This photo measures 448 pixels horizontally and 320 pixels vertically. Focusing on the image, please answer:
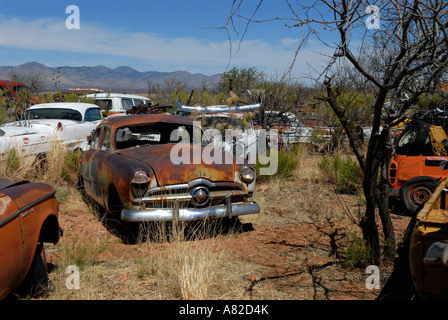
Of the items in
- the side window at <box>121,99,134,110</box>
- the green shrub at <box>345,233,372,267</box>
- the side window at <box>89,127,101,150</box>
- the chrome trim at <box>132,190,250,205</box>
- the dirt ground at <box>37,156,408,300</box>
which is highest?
the side window at <box>121,99,134,110</box>

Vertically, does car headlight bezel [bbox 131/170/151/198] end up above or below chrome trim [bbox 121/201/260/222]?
above

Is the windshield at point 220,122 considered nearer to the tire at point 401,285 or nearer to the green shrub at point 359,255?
the green shrub at point 359,255

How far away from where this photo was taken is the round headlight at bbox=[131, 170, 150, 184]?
5168mm

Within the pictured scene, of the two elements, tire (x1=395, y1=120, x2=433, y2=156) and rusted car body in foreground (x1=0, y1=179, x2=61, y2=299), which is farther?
tire (x1=395, y1=120, x2=433, y2=156)

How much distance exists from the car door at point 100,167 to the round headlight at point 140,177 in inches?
36.3

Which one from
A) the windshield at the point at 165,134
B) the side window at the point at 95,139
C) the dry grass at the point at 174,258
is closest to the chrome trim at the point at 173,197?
the dry grass at the point at 174,258

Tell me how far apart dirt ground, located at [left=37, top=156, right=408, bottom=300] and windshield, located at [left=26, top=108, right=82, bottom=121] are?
332 cm

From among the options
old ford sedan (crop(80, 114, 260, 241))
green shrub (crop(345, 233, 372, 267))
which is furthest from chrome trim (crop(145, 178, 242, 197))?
green shrub (crop(345, 233, 372, 267))

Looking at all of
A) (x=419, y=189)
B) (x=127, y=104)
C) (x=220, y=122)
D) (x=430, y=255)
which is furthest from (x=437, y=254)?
(x=127, y=104)

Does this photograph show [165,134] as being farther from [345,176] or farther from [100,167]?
[345,176]

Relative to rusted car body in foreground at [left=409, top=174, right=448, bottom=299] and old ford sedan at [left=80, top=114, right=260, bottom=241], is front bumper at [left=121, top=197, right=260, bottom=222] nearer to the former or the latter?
old ford sedan at [left=80, top=114, right=260, bottom=241]

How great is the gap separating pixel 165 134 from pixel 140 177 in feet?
5.95

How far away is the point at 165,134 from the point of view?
6902 millimetres
